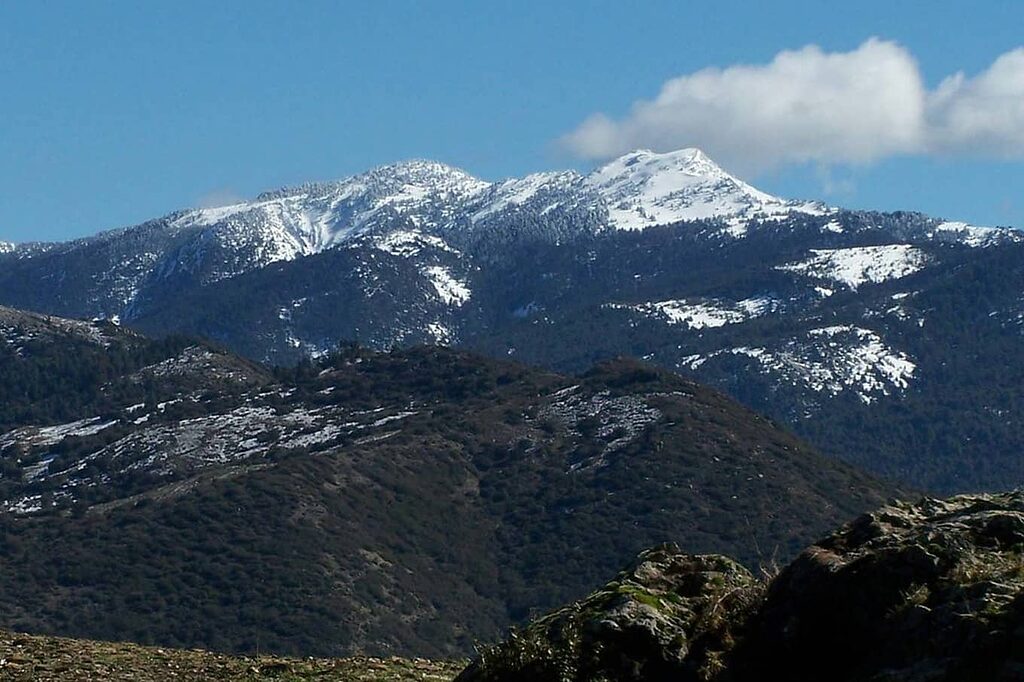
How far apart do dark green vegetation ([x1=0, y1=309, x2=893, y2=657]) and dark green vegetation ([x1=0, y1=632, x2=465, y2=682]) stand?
7125 cm

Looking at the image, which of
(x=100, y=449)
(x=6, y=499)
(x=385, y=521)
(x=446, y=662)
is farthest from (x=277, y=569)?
→ (x=446, y=662)

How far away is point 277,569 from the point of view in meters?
108

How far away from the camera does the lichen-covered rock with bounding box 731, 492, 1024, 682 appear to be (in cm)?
1064

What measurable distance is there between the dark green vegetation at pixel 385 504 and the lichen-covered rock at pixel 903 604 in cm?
7730

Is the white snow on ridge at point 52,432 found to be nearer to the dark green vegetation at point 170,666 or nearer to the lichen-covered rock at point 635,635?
the dark green vegetation at point 170,666

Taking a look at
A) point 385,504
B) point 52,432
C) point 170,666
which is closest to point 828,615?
point 170,666

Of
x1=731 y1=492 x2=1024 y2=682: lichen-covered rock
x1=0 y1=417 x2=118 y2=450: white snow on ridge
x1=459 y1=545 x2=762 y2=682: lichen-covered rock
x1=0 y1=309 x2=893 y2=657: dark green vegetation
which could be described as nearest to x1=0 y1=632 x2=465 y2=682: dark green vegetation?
x1=459 y1=545 x2=762 y2=682: lichen-covered rock

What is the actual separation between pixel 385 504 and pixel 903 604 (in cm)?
11734

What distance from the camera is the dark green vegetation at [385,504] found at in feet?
339

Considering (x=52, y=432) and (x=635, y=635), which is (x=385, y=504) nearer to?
(x=52, y=432)

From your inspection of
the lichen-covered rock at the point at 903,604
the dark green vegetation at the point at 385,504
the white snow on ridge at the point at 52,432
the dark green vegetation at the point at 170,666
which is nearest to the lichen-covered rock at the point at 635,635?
the lichen-covered rock at the point at 903,604

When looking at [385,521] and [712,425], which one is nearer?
[385,521]

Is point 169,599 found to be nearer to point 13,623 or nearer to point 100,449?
point 13,623

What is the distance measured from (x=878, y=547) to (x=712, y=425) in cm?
13733
